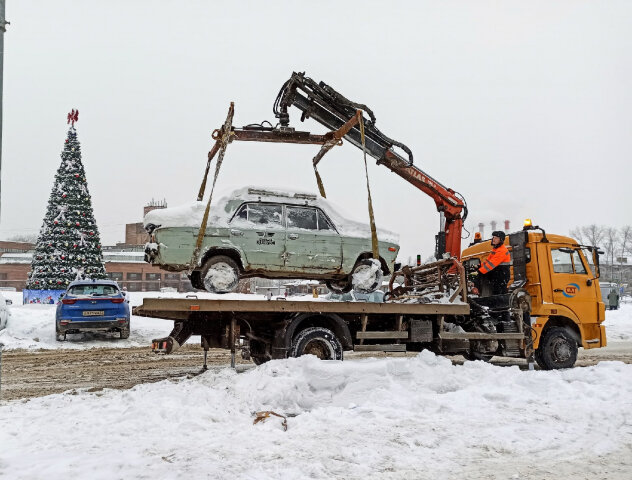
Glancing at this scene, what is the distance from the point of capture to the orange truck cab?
916cm

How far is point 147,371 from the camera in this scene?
923cm

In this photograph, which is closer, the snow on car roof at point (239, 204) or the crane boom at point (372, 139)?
the snow on car roof at point (239, 204)

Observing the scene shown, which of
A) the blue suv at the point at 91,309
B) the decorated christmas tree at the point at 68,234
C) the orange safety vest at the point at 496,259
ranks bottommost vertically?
the blue suv at the point at 91,309


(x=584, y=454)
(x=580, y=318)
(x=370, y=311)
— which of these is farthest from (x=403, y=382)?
(x=580, y=318)

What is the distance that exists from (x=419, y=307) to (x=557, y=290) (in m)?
3.01

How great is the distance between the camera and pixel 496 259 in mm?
9281

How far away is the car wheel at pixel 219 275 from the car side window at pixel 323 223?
1535 millimetres

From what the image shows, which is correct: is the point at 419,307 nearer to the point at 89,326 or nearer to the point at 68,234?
the point at 89,326

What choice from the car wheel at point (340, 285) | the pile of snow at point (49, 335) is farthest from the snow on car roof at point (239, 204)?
the pile of snow at point (49, 335)

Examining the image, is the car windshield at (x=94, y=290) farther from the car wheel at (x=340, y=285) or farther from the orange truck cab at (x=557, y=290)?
the orange truck cab at (x=557, y=290)

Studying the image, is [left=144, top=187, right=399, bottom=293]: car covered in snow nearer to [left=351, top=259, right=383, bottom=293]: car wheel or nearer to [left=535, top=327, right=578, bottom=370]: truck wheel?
[left=351, top=259, right=383, bottom=293]: car wheel

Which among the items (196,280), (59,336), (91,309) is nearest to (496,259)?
(196,280)

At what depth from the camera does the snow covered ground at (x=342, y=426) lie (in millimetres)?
3938

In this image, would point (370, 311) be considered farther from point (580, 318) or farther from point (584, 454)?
point (580, 318)
